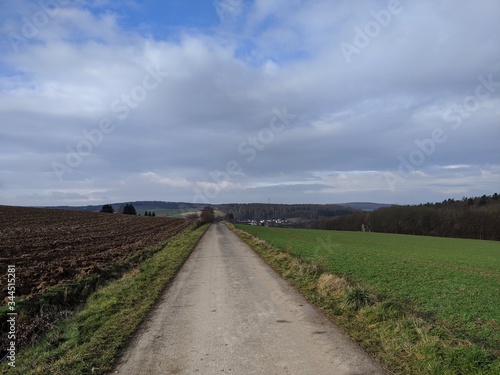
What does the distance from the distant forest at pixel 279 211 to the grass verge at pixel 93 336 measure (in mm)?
121668

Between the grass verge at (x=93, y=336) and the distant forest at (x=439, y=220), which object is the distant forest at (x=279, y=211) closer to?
the distant forest at (x=439, y=220)

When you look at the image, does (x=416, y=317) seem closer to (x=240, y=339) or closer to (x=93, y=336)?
(x=240, y=339)

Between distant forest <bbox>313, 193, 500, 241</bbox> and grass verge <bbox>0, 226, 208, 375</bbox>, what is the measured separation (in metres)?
87.5

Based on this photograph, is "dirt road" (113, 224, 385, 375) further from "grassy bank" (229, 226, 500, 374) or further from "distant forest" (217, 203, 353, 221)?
"distant forest" (217, 203, 353, 221)

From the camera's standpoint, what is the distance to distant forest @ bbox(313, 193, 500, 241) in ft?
253

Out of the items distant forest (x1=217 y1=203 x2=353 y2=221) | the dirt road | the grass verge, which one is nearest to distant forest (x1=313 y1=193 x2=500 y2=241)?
distant forest (x1=217 y1=203 x2=353 y2=221)

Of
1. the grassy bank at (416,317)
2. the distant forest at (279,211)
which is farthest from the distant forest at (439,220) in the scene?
the grassy bank at (416,317)

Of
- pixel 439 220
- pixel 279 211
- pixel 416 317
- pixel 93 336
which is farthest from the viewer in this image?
pixel 279 211

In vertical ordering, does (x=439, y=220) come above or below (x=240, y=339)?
below

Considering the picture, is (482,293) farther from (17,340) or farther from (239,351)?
(17,340)

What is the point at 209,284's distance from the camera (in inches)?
434

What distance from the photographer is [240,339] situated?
5969mm

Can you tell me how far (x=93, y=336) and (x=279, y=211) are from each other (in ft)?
490

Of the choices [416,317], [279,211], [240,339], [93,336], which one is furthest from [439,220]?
[93,336]
